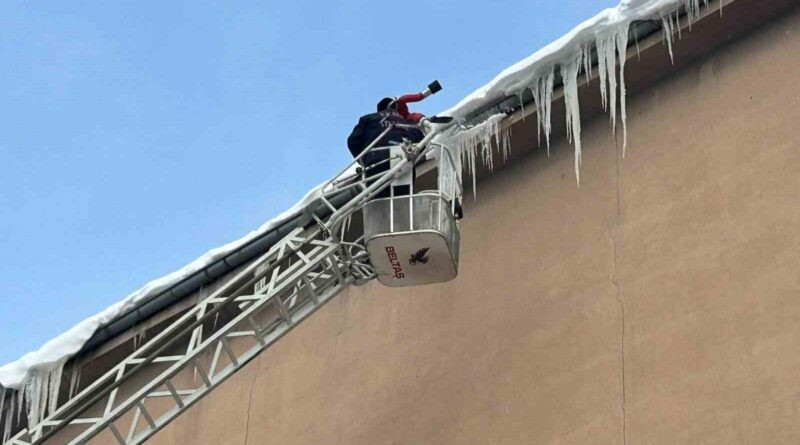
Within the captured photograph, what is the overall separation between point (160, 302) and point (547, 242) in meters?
3.26

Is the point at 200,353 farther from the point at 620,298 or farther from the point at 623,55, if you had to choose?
the point at 623,55

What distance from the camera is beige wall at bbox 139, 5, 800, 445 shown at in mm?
6250

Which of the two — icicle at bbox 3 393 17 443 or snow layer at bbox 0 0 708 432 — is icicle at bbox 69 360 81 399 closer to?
icicle at bbox 3 393 17 443

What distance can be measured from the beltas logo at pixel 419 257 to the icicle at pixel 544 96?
1455 millimetres

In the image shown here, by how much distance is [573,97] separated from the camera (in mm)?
7613

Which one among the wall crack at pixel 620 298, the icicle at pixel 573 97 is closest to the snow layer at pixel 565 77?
the icicle at pixel 573 97

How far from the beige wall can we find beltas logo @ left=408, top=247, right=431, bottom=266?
0.88 meters

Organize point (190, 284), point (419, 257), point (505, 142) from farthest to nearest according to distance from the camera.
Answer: point (190, 284)
point (505, 142)
point (419, 257)

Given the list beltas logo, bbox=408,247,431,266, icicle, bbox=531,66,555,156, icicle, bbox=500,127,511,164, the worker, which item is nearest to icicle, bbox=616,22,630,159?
icicle, bbox=531,66,555,156

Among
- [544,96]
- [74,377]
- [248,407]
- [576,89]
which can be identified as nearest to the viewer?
[576,89]

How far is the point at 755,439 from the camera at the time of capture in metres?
5.87

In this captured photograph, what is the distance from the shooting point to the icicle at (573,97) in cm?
760

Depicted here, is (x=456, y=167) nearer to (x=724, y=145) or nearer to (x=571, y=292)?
(x=571, y=292)

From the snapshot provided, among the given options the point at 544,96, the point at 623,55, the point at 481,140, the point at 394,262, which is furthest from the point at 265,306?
the point at 623,55
